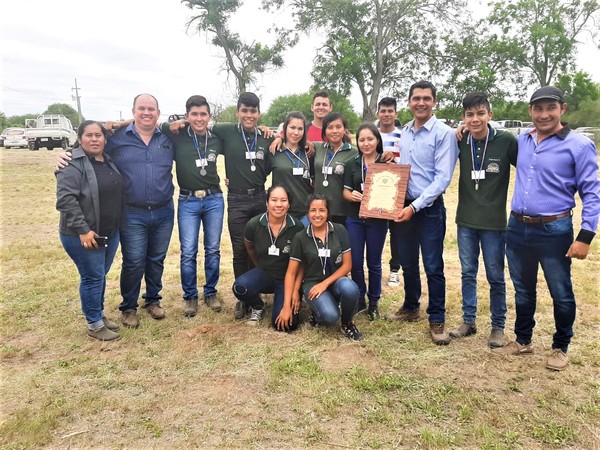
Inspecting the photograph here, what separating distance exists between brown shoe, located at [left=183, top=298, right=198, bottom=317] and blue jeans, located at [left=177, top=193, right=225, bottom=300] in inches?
1.7

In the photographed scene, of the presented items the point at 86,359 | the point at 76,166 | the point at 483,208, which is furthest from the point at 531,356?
the point at 76,166

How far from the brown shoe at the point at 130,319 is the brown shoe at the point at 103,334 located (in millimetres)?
255

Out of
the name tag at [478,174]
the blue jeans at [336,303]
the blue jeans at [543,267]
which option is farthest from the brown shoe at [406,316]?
the name tag at [478,174]

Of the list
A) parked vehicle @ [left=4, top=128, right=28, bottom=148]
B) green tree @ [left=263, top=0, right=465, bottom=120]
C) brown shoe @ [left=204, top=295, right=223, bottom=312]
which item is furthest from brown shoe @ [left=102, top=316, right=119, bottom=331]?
parked vehicle @ [left=4, top=128, right=28, bottom=148]

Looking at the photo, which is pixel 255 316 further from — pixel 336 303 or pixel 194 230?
pixel 194 230

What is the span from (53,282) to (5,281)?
69 centimetres

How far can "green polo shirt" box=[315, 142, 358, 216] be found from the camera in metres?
4.45

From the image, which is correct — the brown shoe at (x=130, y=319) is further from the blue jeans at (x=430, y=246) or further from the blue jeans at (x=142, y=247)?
the blue jeans at (x=430, y=246)

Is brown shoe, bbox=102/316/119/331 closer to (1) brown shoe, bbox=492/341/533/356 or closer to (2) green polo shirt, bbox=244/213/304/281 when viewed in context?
(2) green polo shirt, bbox=244/213/304/281

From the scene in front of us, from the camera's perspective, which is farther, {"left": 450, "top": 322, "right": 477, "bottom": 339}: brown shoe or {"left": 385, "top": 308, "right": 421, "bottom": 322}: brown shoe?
{"left": 385, "top": 308, "right": 421, "bottom": 322}: brown shoe

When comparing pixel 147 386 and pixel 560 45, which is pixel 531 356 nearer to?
pixel 147 386

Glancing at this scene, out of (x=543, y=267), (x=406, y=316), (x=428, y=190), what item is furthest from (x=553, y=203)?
(x=406, y=316)

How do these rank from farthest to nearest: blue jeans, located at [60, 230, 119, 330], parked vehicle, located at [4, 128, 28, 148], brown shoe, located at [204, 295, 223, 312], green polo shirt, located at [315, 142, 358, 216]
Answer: parked vehicle, located at [4, 128, 28, 148], brown shoe, located at [204, 295, 223, 312], green polo shirt, located at [315, 142, 358, 216], blue jeans, located at [60, 230, 119, 330]

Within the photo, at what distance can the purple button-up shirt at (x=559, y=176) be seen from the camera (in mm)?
3256
